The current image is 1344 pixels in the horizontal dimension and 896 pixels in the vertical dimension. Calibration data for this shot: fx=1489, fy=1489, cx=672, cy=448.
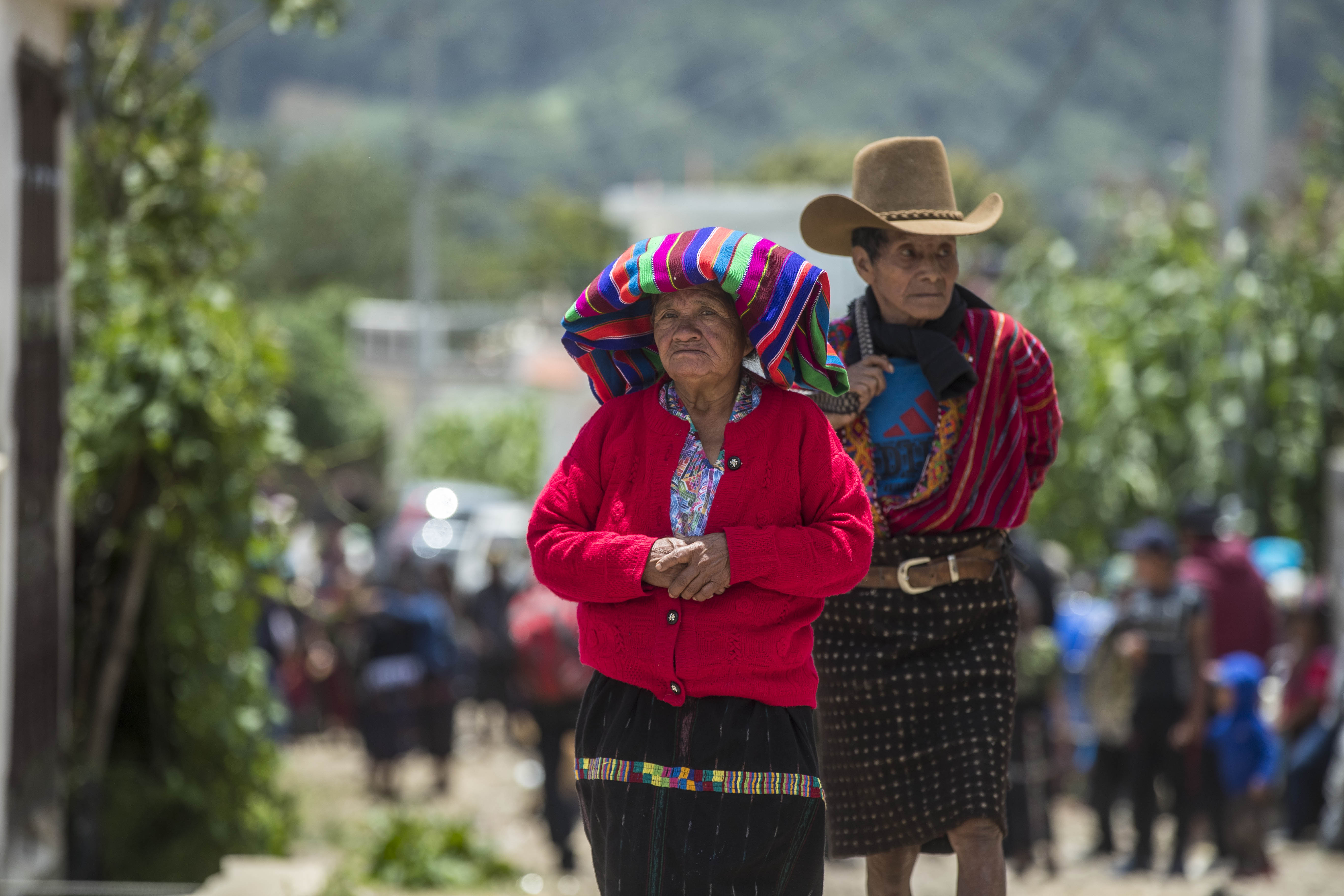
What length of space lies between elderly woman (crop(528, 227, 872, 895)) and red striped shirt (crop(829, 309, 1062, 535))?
0.52 metres

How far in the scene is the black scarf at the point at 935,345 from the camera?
343 cm

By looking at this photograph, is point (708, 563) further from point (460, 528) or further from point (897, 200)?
point (460, 528)

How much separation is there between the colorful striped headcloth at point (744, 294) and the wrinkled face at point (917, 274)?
48cm

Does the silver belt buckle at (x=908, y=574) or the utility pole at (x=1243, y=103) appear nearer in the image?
the silver belt buckle at (x=908, y=574)

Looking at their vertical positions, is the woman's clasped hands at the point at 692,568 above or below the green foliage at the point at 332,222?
below

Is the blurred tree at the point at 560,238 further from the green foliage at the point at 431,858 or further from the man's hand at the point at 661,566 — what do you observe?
the man's hand at the point at 661,566

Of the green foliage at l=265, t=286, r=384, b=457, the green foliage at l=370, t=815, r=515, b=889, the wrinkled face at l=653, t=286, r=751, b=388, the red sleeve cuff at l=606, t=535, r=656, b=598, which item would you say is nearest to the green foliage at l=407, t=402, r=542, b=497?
the green foliage at l=265, t=286, r=384, b=457

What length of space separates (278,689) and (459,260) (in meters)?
68.4

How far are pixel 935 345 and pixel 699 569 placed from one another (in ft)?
3.19

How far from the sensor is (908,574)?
3.47 meters

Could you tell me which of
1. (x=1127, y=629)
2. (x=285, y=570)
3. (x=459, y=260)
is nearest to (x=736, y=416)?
(x=1127, y=629)

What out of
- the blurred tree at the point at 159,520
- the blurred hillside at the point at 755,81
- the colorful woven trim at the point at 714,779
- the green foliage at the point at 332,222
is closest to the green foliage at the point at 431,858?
the blurred tree at the point at 159,520

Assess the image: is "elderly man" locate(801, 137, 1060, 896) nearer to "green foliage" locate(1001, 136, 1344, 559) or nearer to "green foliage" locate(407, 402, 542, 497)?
"green foliage" locate(1001, 136, 1344, 559)

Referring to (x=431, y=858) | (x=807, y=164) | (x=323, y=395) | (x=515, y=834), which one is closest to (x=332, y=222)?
(x=323, y=395)
